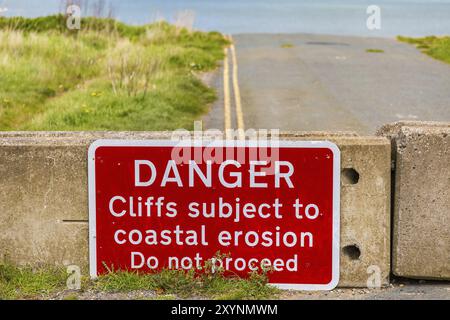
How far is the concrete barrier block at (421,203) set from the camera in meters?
6.07

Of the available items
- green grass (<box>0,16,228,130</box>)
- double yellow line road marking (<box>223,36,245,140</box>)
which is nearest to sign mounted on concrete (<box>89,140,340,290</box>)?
double yellow line road marking (<box>223,36,245,140</box>)

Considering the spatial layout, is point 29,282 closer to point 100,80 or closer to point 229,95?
point 229,95

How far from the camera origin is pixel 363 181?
6.06 m

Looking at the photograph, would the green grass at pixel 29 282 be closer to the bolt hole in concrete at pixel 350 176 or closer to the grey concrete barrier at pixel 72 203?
the grey concrete barrier at pixel 72 203

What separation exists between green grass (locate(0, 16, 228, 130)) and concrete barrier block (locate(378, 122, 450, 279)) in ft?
25.6

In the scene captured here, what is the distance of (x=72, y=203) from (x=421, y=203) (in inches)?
94.7

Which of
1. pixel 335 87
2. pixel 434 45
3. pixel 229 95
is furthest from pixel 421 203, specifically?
pixel 434 45

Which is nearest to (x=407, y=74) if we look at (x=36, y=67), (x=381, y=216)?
(x=36, y=67)

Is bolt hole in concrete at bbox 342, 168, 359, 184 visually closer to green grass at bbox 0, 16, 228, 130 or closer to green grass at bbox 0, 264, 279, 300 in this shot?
green grass at bbox 0, 264, 279, 300

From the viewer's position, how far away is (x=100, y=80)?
19.1 metres

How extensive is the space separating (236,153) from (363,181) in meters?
0.89
